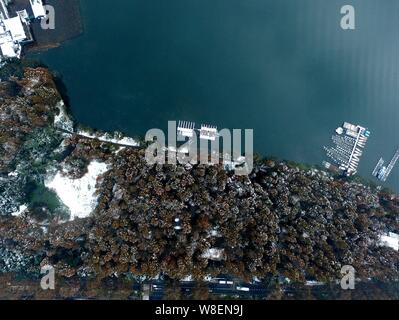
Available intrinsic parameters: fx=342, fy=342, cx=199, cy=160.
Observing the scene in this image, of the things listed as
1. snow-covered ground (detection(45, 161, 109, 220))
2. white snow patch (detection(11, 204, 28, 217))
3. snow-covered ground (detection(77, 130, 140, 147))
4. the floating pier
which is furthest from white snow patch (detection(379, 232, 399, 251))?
white snow patch (detection(11, 204, 28, 217))

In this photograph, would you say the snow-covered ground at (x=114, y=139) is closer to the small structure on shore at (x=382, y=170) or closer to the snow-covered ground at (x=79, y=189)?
the snow-covered ground at (x=79, y=189)

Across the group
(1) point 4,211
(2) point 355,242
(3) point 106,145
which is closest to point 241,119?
(3) point 106,145

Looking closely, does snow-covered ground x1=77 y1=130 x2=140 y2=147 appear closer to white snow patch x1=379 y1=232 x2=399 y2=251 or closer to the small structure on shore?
the small structure on shore

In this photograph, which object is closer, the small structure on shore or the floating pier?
the floating pier

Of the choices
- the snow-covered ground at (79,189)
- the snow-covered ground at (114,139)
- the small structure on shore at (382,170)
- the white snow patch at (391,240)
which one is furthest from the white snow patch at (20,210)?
the small structure on shore at (382,170)

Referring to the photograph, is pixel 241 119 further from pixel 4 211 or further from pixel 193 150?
pixel 4 211

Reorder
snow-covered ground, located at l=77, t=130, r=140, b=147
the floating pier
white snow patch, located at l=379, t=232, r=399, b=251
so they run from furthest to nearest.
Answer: the floating pier
white snow patch, located at l=379, t=232, r=399, b=251
snow-covered ground, located at l=77, t=130, r=140, b=147
